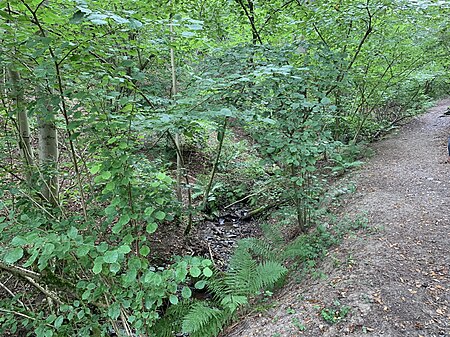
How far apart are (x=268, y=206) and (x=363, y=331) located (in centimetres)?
361

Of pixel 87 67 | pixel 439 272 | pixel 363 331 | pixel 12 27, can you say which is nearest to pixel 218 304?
pixel 363 331

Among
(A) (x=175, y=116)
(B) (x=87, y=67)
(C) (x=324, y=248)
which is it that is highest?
(B) (x=87, y=67)

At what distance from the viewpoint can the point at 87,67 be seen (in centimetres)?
180

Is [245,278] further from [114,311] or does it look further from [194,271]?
[194,271]

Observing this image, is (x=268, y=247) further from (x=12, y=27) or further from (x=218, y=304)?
(x=12, y=27)

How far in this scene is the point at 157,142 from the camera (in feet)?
13.7

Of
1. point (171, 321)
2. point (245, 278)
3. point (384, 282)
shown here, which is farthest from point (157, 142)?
point (384, 282)

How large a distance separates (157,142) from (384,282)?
Answer: 3.15 m

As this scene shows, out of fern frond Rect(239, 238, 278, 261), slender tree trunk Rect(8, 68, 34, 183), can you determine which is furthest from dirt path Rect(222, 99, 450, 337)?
slender tree trunk Rect(8, 68, 34, 183)

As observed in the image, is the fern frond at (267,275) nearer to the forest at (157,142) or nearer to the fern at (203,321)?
the forest at (157,142)

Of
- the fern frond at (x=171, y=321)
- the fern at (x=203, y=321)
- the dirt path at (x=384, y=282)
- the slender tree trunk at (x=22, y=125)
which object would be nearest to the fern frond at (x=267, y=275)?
the dirt path at (x=384, y=282)

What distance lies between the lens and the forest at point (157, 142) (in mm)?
1726

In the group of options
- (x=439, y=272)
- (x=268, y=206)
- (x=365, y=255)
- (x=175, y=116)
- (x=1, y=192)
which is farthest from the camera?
(x=268, y=206)

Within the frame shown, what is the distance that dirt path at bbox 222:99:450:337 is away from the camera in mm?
2311
